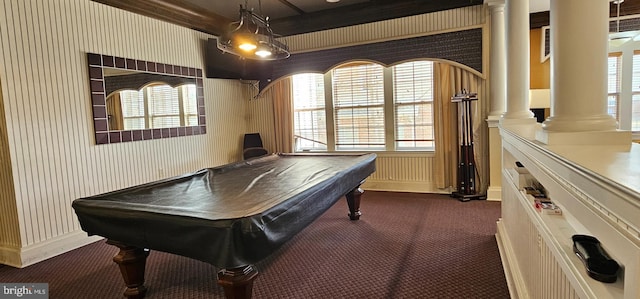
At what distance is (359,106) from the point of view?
575cm

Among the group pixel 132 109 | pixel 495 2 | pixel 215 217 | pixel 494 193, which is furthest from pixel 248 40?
pixel 494 193

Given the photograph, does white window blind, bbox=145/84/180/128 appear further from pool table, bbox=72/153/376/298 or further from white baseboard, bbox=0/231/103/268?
pool table, bbox=72/153/376/298

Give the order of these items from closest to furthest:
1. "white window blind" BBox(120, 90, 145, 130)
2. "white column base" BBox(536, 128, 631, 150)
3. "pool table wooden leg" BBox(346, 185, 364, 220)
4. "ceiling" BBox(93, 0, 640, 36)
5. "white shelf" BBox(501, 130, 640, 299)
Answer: "white shelf" BBox(501, 130, 640, 299) → "white column base" BBox(536, 128, 631, 150) → "pool table wooden leg" BBox(346, 185, 364, 220) → "white window blind" BBox(120, 90, 145, 130) → "ceiling" BBox(93, 0, 640, 36)

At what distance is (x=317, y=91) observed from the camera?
6051mm

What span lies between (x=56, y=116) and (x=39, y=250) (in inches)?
50.6

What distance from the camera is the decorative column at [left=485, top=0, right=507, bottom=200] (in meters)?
4.48

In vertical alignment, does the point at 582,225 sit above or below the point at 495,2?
below

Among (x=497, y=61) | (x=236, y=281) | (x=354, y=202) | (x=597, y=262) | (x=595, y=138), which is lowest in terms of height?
(x=354, y=202)

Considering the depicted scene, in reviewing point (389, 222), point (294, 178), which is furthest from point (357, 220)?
point (294, 178)

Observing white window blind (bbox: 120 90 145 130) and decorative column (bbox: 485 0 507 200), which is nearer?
white window blind (bbox: 120 90 145 130)

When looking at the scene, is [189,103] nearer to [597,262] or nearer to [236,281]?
[236,281]

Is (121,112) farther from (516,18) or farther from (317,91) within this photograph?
(516,18)

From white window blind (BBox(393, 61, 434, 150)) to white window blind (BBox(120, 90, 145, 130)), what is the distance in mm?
3589

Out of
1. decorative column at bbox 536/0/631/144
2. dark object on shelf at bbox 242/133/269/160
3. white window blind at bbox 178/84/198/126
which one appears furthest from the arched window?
decorative column at bbox 536/0/631/144
